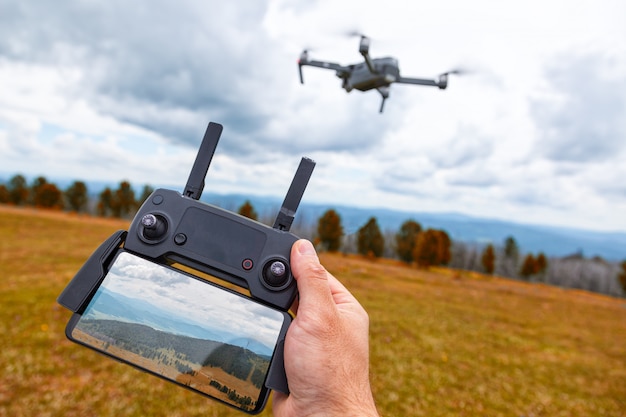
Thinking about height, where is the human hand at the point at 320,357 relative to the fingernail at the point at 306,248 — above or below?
below

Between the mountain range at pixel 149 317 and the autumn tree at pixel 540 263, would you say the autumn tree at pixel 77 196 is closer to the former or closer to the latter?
the mountain range at pixel 149 317

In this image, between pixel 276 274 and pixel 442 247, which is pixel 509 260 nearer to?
pixel 442 247

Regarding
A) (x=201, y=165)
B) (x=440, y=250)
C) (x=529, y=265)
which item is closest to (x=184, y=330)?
(x=201, y=165)

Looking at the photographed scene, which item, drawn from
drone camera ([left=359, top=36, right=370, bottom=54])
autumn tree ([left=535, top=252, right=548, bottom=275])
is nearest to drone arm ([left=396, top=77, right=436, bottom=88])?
drone camera ([left=359, top=36, right=370, bottom=54])

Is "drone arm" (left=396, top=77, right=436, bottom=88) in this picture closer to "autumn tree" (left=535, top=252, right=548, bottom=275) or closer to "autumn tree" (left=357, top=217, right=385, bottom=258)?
"autumn tree" (left=357, top=217, right=385, bottom=258)

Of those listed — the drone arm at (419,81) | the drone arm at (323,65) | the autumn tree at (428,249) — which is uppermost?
the drone arm at (419,81)

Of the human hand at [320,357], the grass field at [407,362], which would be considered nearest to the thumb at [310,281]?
the human hand at [320,357]
